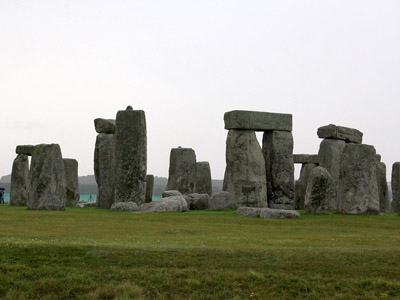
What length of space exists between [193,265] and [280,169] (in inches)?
665

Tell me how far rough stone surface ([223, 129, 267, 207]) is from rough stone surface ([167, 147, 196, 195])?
15.2 ft

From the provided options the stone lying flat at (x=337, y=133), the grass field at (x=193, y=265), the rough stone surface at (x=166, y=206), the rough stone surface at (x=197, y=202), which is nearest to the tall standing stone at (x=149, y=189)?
the rough stone surface at (x=197, y=202)

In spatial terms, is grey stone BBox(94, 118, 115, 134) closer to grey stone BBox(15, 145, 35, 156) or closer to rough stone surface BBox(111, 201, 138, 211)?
grey stone BBox(15, 145, 35, 156)

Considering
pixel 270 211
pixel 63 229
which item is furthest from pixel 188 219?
pixel 63 229

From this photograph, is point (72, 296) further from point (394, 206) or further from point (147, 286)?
point (394, 206)

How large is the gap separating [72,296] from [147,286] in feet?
3.63

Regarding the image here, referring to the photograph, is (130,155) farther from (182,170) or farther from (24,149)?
(182,170)

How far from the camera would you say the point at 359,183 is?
20.4 meters

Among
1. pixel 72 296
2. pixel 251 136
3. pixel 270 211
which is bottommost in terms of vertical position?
pixel 72 296

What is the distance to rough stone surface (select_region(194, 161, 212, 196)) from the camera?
3123 cm

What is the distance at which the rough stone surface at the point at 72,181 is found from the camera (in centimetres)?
2614

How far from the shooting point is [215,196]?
21859mm

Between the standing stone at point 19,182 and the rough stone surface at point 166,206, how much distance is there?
8.19 metres

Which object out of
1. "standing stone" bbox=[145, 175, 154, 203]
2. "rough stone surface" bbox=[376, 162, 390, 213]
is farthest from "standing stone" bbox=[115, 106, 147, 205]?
"rough stone surface" bbox=[376, 162, 390, 213]
